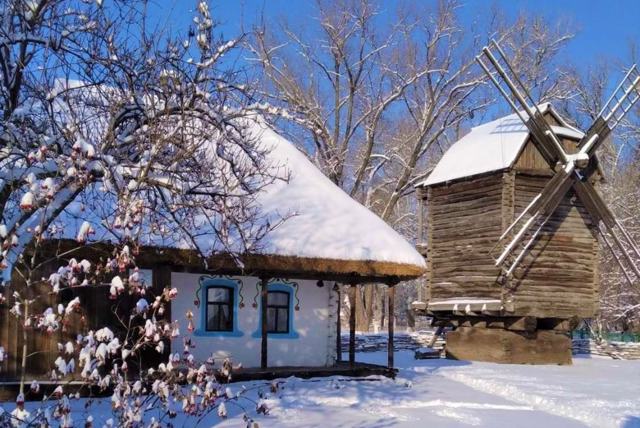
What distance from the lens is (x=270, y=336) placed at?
14.9 meters

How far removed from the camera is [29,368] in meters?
11.7

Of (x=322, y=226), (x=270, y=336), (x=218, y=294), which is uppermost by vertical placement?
(x=322, y=226)

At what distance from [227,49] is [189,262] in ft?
18.0

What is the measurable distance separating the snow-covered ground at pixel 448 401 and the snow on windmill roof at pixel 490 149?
613 cm

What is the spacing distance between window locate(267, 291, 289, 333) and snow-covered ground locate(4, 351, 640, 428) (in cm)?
160

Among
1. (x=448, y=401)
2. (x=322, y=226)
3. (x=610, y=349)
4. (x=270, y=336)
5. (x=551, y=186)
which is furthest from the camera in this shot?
(x=610, y=349)

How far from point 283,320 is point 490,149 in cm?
983

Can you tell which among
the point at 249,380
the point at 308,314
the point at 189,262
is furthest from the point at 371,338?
the point at 189,262

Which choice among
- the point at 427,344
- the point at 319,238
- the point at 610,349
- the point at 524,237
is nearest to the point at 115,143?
the point at 319,238

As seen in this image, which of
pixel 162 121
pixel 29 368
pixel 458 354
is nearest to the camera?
pixel 162 121

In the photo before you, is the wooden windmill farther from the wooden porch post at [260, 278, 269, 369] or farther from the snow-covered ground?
the wooden porch post at [260, 278, 269, 369]

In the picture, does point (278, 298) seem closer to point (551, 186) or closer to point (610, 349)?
point (551, 186)

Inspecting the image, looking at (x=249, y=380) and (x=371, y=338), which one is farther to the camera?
(x=371, y=338)

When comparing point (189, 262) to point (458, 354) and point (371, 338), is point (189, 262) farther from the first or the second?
point (371, 338)
